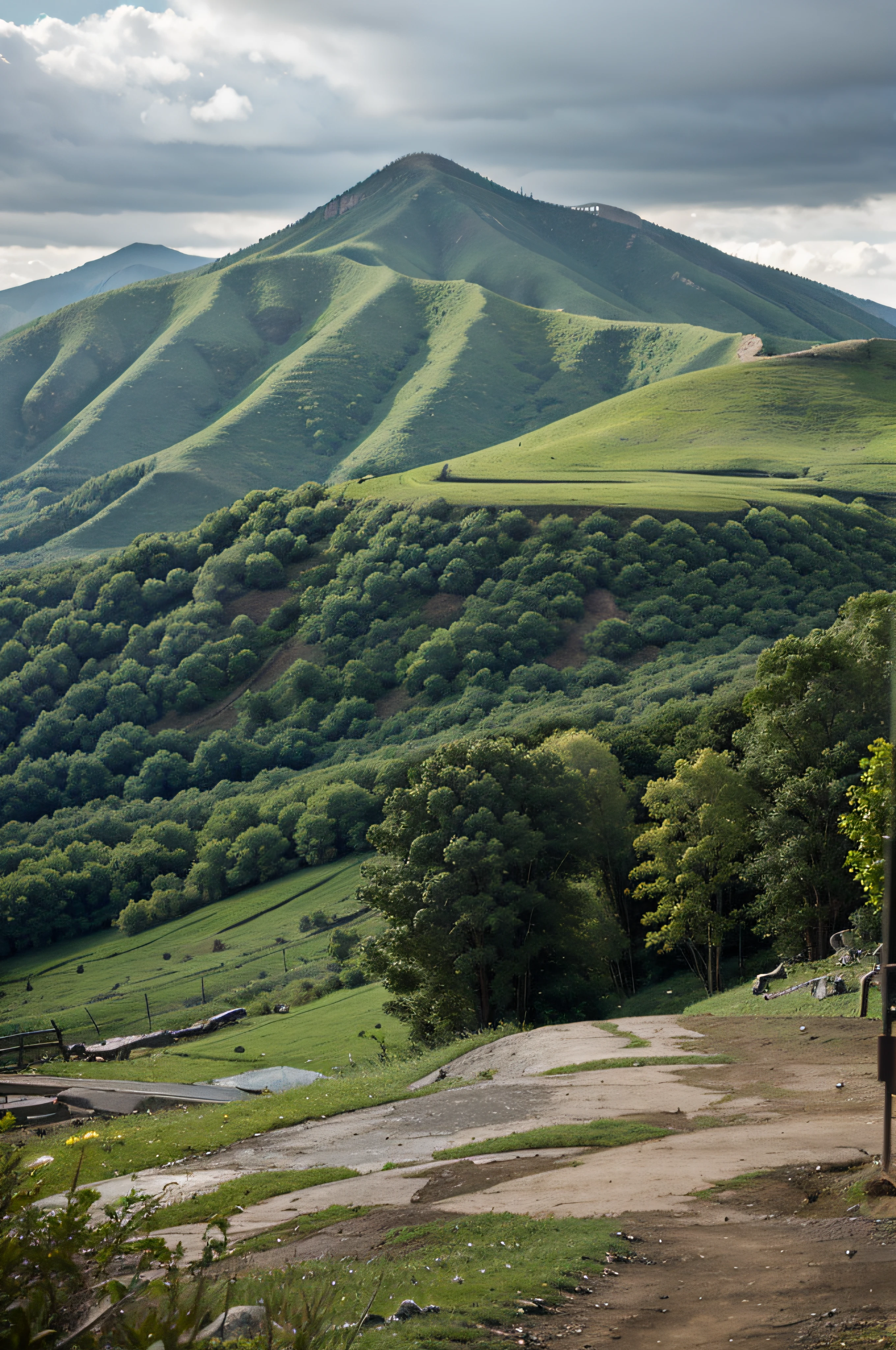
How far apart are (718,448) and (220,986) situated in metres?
104

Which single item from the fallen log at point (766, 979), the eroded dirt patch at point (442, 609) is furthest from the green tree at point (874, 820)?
the eroded dirt patch at point (442, 609)

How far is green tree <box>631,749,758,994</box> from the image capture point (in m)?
37.8

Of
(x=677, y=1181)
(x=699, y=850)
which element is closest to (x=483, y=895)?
(x=699, y=850)

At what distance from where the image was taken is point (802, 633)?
99.7 meters

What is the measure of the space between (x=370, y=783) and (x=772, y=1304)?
9491 cm

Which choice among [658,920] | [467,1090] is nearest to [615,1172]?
[467,1090]

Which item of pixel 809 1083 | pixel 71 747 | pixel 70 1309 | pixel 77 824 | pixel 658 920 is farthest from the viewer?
pixel 71 747

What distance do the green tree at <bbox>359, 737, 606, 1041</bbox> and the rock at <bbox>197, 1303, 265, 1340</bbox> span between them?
91.9 ft

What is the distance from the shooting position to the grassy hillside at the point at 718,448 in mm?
130875

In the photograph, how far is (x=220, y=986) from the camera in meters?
75.2

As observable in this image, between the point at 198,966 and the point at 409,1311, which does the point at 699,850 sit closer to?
the point at 409,1311

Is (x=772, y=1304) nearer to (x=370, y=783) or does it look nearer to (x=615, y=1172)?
(x=615, y=1172)

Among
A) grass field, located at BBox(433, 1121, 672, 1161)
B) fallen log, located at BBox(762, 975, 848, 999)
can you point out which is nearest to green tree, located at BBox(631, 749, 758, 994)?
fallen log, located at BBox(762, 975, 848, 999)

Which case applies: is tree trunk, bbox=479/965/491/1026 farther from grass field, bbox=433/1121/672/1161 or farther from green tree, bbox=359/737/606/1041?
grass field, bbox=433/1121/672/1161
